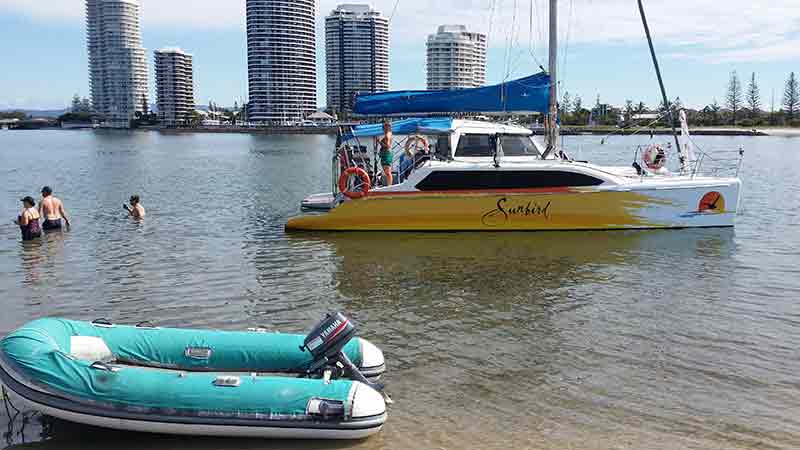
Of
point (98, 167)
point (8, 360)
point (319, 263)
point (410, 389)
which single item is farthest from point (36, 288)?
point (98, 167)

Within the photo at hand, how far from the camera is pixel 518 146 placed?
1688 centimetres

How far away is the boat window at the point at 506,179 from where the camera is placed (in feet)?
52.1

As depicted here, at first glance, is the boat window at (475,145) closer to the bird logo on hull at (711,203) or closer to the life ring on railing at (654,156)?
the life ring on railing at (654,156)

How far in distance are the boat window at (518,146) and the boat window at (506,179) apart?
103 centimetres

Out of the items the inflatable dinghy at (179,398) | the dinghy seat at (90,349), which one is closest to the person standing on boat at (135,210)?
the dinghy seat at (90,349)

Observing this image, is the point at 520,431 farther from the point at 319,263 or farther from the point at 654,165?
the point at 654,165

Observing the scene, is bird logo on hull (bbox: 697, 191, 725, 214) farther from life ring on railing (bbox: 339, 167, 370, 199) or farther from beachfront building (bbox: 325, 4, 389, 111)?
beachfront building (bbox: 325, 4, 389, 111)

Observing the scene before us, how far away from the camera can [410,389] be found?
771 cm

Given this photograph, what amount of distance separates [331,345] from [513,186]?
32.6 feet

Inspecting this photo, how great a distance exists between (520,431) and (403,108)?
12.4 m

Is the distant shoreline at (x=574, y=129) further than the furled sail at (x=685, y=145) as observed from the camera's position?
Yes

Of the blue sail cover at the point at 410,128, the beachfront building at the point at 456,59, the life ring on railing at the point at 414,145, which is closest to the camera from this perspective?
the blue sail cover at the point at 410,128

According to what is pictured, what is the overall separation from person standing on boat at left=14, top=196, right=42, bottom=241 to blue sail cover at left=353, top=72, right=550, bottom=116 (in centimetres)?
797

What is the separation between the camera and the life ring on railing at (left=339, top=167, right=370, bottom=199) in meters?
16.2
